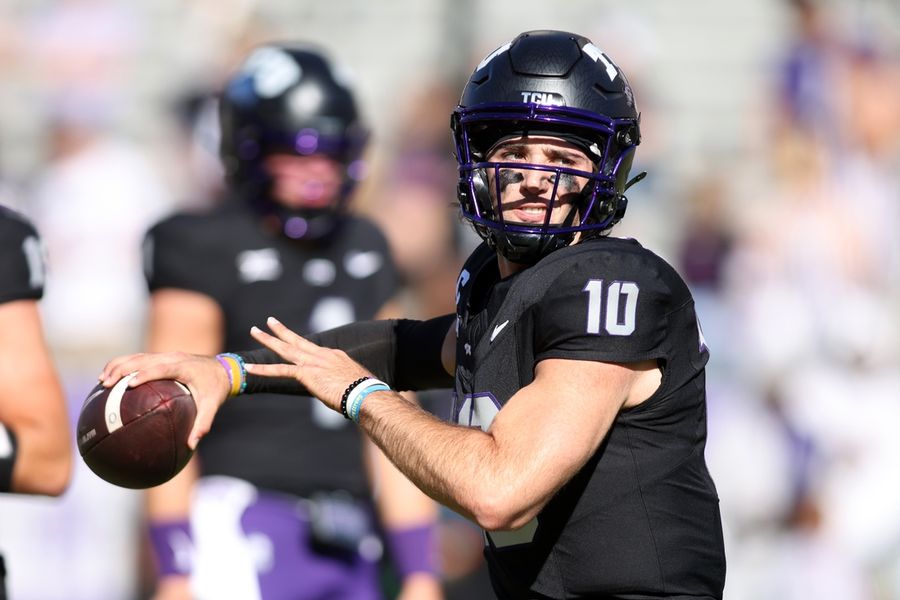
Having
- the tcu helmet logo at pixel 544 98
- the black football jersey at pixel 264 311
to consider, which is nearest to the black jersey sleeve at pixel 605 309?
the tcu helmet logo at pixel 544 98

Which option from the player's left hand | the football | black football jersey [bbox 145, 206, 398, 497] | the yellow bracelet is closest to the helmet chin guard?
the player's left hand

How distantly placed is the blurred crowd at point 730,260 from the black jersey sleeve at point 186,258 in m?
1.96

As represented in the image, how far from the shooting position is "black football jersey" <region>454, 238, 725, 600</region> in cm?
282

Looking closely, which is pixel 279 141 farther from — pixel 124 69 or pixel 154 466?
pixel 124 69

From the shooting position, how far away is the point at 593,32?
862 cm

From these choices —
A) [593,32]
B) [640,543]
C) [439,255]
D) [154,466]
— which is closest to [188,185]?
[439,255]

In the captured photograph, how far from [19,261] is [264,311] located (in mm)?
1051

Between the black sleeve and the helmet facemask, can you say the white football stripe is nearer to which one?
the black sleeve

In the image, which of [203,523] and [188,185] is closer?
[203,523]

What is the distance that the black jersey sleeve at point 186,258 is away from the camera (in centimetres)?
462

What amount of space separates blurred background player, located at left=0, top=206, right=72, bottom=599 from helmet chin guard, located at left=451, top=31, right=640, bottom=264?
1.27 metres

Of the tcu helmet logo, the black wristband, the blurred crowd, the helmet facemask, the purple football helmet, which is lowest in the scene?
the blurred crowd

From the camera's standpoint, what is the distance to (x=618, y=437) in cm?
289

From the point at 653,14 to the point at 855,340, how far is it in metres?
3.14
